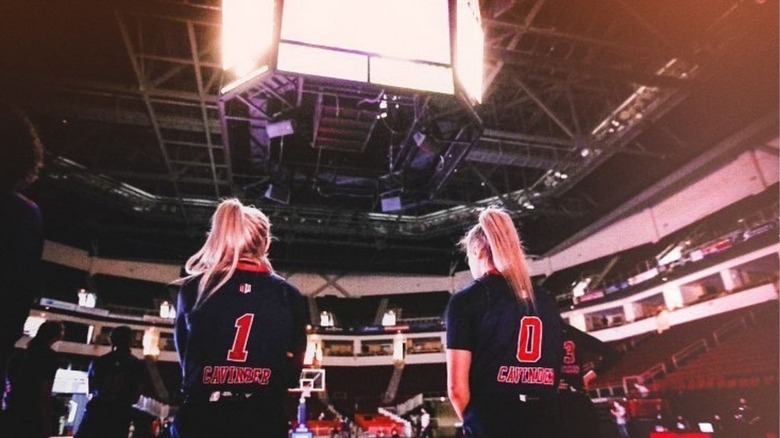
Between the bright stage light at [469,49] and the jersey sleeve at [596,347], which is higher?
the bright stage light at [469,49]

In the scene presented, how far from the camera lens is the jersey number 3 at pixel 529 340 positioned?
2.04 meters

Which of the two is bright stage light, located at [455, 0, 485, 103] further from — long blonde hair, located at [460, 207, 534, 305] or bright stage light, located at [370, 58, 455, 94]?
long blonde hair, located at [460, 207, 534, 305]

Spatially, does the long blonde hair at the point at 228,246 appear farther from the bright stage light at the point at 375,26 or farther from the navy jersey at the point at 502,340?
the bright stage light at the point at 375,26

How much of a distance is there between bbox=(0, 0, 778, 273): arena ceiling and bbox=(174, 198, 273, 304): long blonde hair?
2962mm

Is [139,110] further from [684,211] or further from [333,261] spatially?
[684,211]

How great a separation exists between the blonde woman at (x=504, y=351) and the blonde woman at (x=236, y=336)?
0.75 metres

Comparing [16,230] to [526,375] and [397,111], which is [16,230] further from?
[397,111]

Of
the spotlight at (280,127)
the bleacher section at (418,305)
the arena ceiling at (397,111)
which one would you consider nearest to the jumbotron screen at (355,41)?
the arena ceiling at (397,111)

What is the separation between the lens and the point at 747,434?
6438 mm

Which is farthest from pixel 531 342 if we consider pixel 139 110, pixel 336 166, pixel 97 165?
pixel 97 165

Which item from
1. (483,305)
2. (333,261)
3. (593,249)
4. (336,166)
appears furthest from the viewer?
(333,261)

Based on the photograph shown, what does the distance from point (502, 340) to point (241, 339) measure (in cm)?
115

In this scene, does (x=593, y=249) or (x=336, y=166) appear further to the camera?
(x=593, y=249)

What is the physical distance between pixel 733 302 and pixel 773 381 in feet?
16.7
